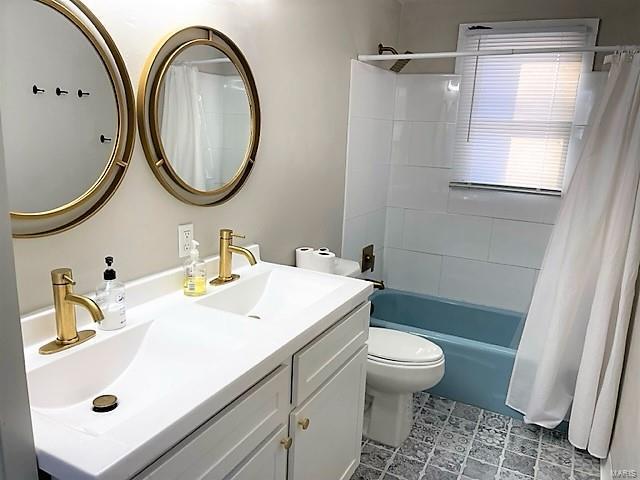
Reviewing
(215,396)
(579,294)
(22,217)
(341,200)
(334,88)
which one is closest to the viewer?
(215,396)

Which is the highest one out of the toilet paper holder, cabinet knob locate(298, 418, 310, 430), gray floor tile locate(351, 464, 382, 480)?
the toilet paper holder

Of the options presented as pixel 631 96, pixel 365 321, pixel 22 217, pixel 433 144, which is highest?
pixel 631 96

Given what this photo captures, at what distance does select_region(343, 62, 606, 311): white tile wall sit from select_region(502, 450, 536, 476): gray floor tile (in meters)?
1.15


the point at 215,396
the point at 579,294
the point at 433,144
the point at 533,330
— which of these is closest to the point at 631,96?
the point at 579,294

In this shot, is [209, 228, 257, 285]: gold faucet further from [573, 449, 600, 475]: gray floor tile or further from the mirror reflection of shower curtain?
[573, 449, 600, 475]: gray floor tile

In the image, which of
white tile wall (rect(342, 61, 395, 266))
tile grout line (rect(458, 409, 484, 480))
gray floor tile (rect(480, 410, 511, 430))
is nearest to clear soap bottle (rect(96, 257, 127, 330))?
tile grout line (rect(458, 409, 484, 480))

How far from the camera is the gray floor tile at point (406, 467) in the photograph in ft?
6.88

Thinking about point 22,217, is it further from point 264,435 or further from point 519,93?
point 519,93

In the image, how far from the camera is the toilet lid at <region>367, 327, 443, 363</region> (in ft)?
7.26

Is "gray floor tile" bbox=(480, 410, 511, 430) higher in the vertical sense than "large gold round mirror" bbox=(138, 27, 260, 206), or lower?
lower

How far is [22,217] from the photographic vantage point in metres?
1.16

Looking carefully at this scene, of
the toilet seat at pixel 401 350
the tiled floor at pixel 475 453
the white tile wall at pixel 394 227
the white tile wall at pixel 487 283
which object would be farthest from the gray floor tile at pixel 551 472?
the white tile wall at pixel 394 227

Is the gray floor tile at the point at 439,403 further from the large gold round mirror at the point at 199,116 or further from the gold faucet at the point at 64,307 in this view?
the gold faucet at the point at 64,307

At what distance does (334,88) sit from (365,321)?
4.32 ft
